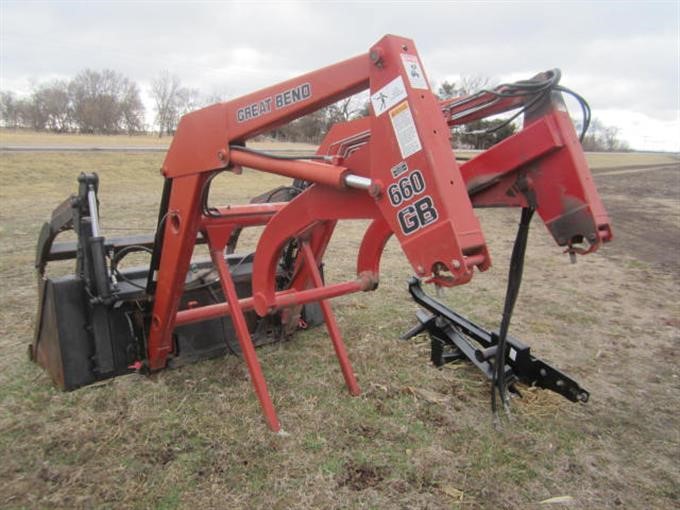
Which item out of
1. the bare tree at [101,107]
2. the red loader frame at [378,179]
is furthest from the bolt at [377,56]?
the bare tree at [101,107]

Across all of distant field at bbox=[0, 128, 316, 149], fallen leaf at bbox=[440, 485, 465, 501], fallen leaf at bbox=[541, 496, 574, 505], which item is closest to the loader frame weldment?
fallen leaf at bbox=[541, 496, 574, 505]

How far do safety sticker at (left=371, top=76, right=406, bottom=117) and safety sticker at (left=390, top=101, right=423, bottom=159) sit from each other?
0.03 metres

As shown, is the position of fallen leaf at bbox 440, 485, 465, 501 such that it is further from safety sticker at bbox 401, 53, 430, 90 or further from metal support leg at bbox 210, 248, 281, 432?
safety sticker at bbox 401, 53, 430, 90

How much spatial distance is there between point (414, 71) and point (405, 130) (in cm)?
25

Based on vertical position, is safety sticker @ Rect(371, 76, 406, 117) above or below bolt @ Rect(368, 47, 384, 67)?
below

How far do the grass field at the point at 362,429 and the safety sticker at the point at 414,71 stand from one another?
1917 millimetres

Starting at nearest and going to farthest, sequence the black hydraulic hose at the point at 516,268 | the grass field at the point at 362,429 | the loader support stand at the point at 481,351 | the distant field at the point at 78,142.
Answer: the black hydraulic hose at the point at 516,268 < the grass field at the point at 362,429 < the loader support stand at the point at 481,351 < the distant field at the point at 78,142

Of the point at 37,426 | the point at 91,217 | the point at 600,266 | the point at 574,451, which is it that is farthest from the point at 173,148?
the point at 600,266

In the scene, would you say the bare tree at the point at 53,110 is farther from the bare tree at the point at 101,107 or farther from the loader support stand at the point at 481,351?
the loader support stand at the point at 481,351

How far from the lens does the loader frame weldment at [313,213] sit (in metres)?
1.92

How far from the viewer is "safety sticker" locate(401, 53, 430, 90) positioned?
1.95 meters

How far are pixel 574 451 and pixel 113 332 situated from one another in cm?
294

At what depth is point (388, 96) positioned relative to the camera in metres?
1.98

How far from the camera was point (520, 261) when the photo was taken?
102 inches
